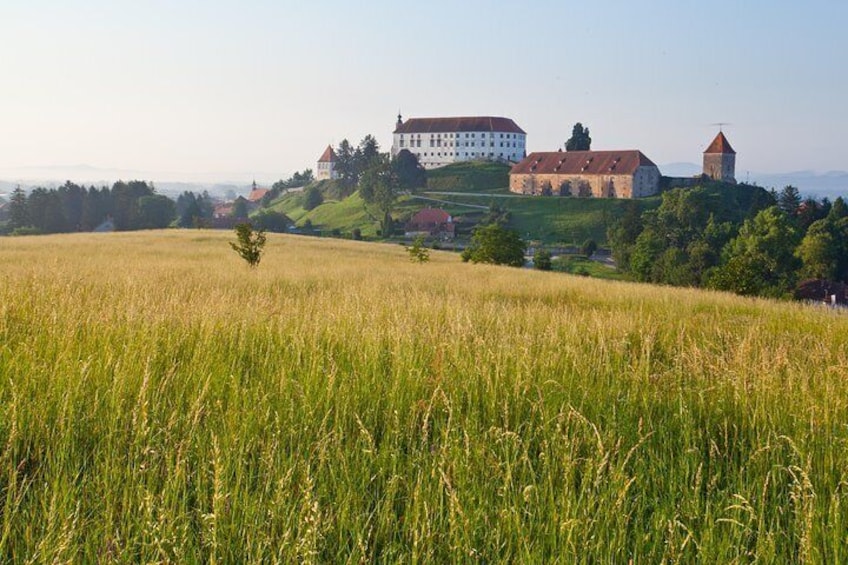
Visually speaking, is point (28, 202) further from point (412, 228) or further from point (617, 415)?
point (617, 415)

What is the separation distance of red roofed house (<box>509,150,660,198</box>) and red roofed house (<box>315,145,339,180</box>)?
61622 millimetres

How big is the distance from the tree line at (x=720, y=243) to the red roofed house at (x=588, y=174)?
19.4m

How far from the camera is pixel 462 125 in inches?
6112

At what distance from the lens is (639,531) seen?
341 centimetres

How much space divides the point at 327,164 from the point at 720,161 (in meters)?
94.8

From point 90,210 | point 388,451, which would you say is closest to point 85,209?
point 90,210

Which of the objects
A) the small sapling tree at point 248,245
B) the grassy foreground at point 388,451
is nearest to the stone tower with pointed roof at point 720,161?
the small sapling tree at point 248,245

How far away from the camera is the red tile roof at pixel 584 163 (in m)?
119

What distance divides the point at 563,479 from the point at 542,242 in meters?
96.8

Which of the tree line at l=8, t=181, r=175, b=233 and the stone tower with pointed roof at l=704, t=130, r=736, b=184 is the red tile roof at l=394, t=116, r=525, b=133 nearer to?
the stone tower with pointed roof at l=704, t=130, r=736, b=184

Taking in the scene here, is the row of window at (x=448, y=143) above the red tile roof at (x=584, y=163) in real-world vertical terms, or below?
above

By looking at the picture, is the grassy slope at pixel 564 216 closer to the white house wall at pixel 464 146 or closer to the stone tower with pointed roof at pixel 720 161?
the stone tower with pointed roof at pixel 720 161

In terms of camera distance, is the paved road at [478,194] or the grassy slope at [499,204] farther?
the paved road at [478,194]

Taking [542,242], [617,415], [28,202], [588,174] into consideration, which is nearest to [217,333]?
[617,415]
